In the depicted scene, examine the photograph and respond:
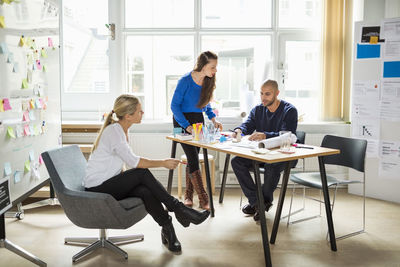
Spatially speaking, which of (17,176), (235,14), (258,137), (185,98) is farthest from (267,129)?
(17,176)

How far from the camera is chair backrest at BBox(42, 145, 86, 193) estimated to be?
2.50m

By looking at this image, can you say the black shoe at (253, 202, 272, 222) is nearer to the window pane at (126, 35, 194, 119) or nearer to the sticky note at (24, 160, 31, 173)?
the sticky note at (24, 160, 31, 173)

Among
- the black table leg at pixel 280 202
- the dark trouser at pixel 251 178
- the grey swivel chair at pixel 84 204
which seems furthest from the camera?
the dark trouser at pixel 251 178

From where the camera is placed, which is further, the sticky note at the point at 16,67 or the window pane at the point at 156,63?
the window pane at the point at 156,63

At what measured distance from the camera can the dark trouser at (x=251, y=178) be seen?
3383 millimetres

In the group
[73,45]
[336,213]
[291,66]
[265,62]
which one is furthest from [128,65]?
[336,213]

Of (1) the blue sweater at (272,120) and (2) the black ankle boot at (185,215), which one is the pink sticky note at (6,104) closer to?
(2) the black ankle boot at (185,215)

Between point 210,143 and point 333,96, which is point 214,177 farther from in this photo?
point 333,96

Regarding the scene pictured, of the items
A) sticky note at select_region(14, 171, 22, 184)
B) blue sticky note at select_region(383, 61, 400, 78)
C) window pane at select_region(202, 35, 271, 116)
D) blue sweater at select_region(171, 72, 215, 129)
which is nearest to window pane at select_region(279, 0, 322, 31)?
window pane at select_region(202, 35, 271, 116)

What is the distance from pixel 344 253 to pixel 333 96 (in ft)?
7.62

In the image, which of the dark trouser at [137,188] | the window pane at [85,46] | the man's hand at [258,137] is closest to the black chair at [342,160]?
the man's hand at [258,137]

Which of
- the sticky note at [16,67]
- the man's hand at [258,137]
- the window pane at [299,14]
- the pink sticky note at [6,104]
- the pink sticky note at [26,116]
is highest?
Result: the window pane at [299,14]

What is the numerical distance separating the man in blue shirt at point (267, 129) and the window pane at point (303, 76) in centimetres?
139

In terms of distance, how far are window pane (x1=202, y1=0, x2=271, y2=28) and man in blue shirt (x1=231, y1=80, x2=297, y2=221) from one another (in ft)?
5.23
